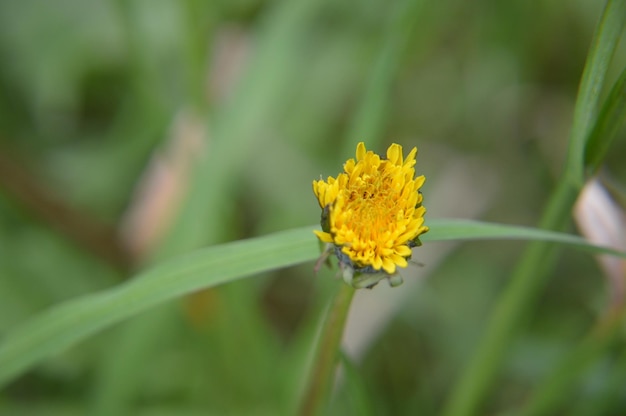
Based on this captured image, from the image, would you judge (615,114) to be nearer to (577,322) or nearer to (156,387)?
(577,322)

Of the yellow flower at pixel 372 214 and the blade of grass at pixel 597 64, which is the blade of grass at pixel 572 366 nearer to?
the blade of grass at pixel 597 64

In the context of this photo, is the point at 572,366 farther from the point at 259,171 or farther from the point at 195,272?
the point at 259,171

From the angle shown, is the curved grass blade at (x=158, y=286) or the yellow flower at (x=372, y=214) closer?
the yellow flower at (x=372, y=214)

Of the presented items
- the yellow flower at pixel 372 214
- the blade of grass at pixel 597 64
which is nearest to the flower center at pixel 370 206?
the yellow flower at pixel 372 214

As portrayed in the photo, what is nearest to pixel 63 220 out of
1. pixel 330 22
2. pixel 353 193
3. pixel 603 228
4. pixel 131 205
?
pixel 131 205

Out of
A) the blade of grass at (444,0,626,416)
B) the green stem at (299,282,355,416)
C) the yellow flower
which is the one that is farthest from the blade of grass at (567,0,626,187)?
the green stem at (299,282,355,416)

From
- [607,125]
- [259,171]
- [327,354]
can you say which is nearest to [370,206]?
[327,354]

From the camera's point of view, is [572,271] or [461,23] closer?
[572,271]
